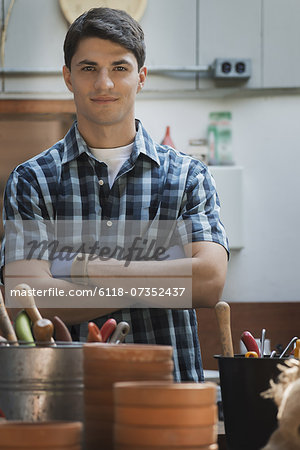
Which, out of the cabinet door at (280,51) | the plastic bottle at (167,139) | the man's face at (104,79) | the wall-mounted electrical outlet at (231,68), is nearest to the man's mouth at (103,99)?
the man's face at (104,79)

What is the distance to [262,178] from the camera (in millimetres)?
4371

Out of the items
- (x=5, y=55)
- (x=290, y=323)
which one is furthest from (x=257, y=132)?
(x=5, y=55)

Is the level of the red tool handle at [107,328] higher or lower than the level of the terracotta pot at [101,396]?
higher

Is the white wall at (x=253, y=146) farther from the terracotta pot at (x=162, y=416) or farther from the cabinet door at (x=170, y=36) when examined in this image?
the terracotta pot at (x=162, y=416)

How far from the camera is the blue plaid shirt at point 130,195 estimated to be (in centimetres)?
173

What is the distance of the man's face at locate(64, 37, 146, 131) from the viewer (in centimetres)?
175

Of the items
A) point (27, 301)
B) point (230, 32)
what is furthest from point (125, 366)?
point (230, 32)

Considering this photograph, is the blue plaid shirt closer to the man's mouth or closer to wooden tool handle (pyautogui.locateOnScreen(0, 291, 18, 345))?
the man's mouth

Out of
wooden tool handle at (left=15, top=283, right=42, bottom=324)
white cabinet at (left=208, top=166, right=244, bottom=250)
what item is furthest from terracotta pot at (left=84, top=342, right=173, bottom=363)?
white cabinet at (left=208, top=166, right=244, bottom=250)

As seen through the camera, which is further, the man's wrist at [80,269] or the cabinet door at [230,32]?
the cabinet door at [230,32]

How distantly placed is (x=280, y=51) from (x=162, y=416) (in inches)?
153

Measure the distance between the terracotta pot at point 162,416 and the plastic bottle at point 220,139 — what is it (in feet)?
11.8

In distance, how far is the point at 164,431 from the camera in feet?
2.34

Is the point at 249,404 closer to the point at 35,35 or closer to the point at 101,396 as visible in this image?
the point at 101,396
